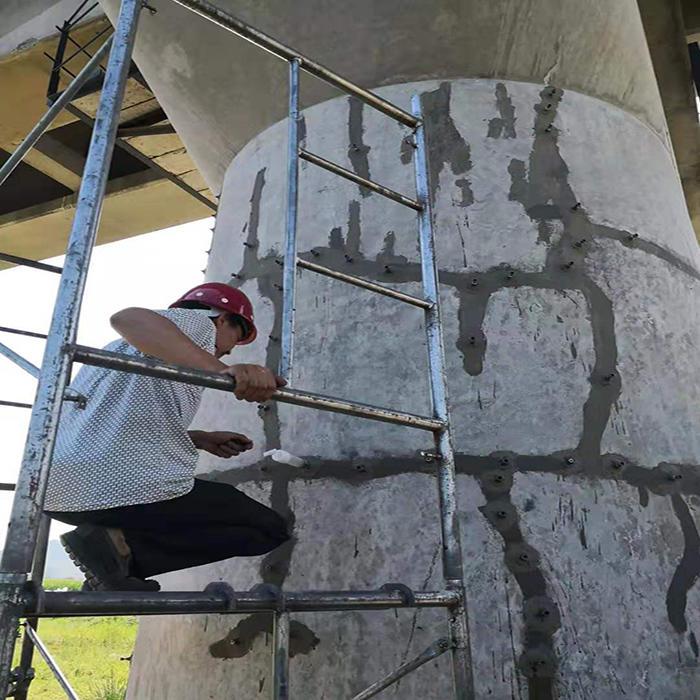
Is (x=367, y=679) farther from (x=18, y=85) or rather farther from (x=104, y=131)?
(x=18, y=85)

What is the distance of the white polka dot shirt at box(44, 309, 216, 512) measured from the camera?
75.8 inches

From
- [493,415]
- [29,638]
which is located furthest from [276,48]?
[29,638]

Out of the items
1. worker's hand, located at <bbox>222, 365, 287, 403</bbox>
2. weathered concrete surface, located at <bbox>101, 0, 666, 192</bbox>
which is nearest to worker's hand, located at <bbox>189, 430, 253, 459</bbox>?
worker's hand, located at <bbox>222, 365, 287, 403</bbox>

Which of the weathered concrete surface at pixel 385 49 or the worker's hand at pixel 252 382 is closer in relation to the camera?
the worker's hand at pixel 252 382

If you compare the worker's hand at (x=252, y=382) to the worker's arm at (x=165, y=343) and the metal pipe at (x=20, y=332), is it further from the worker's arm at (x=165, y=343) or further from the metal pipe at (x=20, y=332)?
the metal pipe at (x=20, y=332)

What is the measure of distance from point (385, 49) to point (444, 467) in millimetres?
2285

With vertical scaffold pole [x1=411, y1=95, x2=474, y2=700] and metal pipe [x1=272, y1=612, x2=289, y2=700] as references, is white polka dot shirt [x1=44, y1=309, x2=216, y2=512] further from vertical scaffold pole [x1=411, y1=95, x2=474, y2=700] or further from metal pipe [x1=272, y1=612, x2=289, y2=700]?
vertical scaffold pole [x1=411, y1=95, x2=474, y2=700]

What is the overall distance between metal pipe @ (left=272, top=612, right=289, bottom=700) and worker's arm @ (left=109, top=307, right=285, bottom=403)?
0.52 m

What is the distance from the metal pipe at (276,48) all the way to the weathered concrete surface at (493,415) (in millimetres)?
678

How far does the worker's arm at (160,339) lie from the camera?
1805 millimetres

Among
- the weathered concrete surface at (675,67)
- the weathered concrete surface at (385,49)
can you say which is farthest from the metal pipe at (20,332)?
the weathered concrete surface at (675,67)

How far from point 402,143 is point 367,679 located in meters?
2.26

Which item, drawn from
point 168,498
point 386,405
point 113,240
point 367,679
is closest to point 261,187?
point 386,405

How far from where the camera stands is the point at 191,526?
7.14 feet
